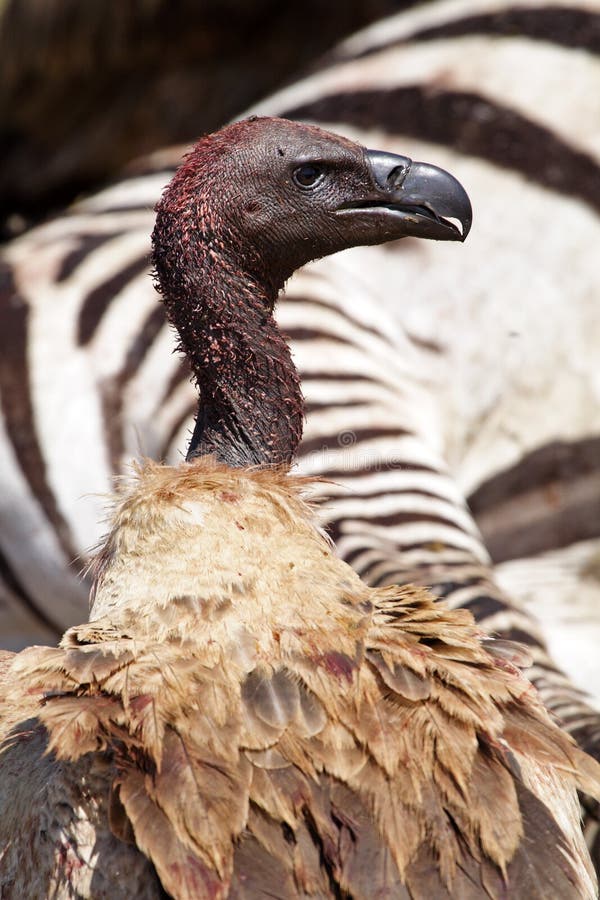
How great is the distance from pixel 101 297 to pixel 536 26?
231 cm

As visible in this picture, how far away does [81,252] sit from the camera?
6008 mm

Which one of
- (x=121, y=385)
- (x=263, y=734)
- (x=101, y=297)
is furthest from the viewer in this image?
(x=101, y=297)

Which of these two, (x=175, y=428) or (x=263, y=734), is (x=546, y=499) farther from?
Result: (x=263, y=734)

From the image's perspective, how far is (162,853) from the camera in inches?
99.0

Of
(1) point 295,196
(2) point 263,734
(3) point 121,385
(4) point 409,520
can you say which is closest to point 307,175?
(1) point 295,196

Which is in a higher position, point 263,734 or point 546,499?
point 546,499

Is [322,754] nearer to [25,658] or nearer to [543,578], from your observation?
[25,658]

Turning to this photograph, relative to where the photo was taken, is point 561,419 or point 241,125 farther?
point 561,419

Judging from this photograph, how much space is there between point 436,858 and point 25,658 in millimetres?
869

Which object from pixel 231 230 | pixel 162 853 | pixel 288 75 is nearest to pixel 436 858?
pixel 162 853

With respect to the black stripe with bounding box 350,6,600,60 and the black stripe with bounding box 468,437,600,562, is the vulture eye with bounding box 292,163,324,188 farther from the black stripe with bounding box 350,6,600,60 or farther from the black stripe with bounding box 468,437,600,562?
the black stripe with bounding box 350,6,600,60

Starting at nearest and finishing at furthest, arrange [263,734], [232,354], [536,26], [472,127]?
[263,734] < [232,354] < [472,127] < [536,26]

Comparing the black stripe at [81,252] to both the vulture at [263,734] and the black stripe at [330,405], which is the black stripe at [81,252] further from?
the vulture at [263,734]

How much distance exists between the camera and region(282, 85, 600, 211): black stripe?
20.4ft
